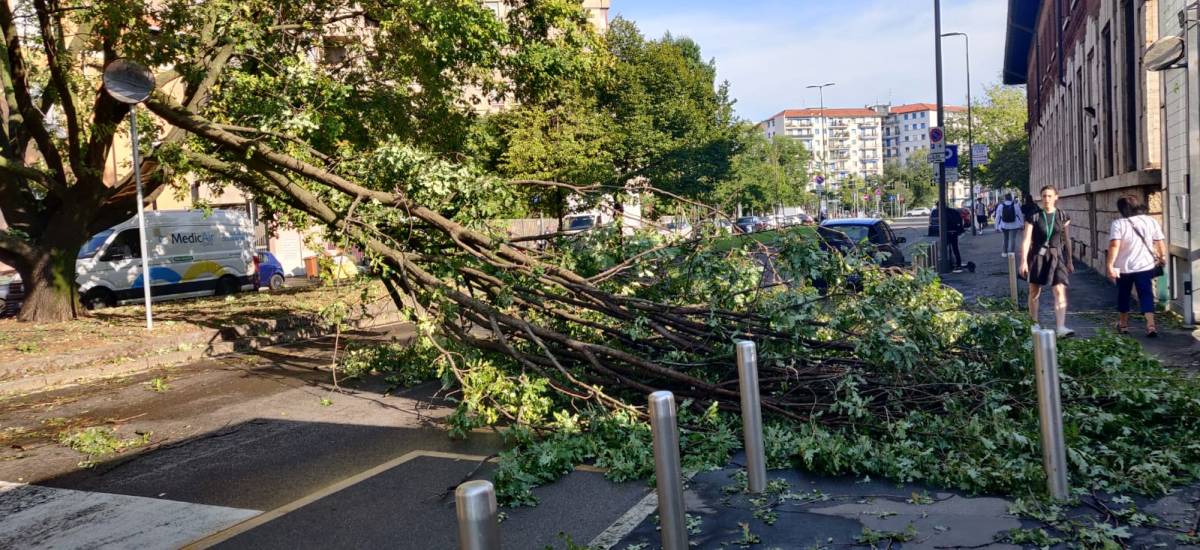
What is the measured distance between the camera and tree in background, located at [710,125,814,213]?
55.4m

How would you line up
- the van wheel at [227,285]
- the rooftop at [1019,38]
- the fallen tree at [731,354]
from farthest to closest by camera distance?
the rooftop at [1019,38] → the van wheel at [227,285] → the fallen tree at [731,354]

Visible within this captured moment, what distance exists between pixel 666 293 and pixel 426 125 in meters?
9.22

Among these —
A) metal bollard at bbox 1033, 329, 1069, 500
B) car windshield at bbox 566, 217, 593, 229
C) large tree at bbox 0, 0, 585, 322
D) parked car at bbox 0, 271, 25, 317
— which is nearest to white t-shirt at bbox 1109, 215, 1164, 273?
car windshield at bbox 566, 217, 593, 229

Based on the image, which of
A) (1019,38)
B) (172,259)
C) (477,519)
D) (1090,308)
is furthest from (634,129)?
(477,519)

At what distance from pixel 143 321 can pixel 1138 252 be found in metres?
14.9

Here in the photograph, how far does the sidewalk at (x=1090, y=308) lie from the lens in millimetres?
9566

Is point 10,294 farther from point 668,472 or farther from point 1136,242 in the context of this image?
point 1136,242

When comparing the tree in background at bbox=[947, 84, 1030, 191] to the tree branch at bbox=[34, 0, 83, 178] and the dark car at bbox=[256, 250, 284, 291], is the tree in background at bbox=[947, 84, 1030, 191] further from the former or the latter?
the tree branch at bbox=[34, 0, 83, 178]

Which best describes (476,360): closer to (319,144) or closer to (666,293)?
(666,293)

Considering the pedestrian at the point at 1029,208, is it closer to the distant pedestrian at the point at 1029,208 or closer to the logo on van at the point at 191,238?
the distant pedestrian at the point at 1029,208

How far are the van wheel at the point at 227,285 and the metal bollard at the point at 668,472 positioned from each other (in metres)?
21.9

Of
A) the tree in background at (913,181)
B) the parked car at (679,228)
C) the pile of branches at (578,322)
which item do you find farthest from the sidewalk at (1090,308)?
the tree in background at (913,181)

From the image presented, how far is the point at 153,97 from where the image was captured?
12.9 m

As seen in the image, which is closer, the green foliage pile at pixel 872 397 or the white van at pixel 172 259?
the green foliage pile at pixel 872 397
